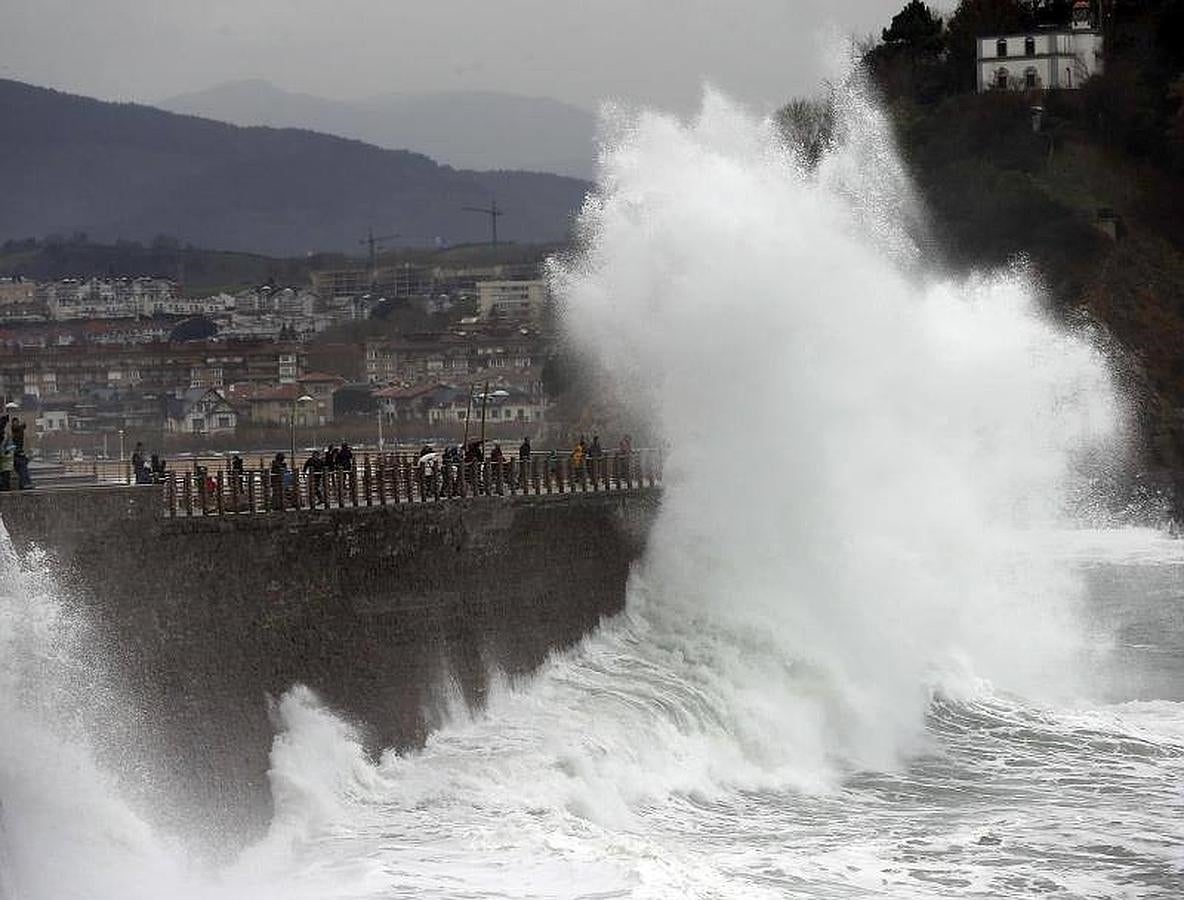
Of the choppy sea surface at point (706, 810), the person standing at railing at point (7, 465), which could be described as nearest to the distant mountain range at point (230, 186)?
the choppy sea surface at point (706, 810)

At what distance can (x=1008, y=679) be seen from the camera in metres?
32.5

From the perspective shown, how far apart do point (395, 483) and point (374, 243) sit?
82.3 metres

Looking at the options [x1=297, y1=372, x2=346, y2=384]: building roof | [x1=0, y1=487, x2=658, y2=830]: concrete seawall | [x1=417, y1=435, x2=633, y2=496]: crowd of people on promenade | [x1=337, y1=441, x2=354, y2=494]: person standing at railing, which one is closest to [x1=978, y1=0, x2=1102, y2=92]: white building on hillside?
[x1=297, y1=372, x2=346, y2=384]: building roof

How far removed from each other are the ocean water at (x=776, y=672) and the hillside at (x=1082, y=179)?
2890cm

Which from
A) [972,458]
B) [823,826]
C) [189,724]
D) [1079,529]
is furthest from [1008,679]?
[1079,529]

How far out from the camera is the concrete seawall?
2005cm

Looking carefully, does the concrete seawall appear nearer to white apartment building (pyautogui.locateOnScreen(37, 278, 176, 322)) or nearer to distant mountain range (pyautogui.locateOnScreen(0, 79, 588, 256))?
white apartment building (pyautogui.locateOnScreen(37, 278, 176, 322))

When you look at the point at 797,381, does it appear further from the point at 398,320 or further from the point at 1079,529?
the point at 398,320

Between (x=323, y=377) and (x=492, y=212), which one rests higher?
(x=492, y=212)

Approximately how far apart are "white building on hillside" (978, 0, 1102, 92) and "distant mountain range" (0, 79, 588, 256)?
943 inches

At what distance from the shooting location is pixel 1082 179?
79.2 meters

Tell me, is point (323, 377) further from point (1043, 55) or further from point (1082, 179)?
point (1043, 55)

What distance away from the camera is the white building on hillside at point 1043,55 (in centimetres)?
8812

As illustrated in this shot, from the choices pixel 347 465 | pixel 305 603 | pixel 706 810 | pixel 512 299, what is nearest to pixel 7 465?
pixel 305 603
